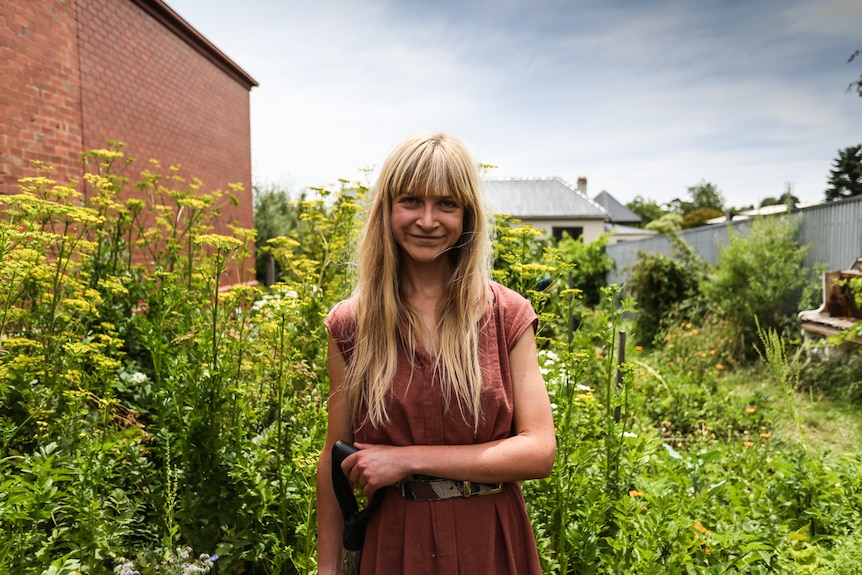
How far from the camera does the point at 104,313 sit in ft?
10.6

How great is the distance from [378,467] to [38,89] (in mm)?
6364

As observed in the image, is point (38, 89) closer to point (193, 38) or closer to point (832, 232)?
point (193, 38)

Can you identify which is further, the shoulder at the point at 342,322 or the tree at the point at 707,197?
the tree at the point at 707,197

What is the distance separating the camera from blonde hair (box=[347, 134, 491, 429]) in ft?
4.17

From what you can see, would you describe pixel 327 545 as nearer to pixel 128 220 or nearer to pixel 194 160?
pixel 128 220

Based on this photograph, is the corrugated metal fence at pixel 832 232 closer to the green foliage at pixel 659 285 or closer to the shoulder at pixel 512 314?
the green foliage at pixel 659 285

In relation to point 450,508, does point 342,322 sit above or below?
above

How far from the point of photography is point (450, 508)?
4.15 feet

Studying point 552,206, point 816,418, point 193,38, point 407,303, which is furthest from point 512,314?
point 552,206

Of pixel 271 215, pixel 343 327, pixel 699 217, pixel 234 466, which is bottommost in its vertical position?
pixel 234 466

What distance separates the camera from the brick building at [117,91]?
17.3 ft

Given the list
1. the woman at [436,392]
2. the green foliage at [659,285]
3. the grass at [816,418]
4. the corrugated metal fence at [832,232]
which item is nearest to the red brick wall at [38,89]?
the woman at [436,392]

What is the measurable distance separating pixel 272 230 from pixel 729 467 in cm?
1258

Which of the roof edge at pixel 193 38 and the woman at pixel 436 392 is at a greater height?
the roof edge at pixel 193 38
